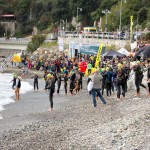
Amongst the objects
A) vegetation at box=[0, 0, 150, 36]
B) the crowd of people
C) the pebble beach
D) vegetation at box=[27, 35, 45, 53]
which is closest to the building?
vegetation at box=[0, 0, 150, 36]

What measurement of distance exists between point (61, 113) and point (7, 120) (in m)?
2.09

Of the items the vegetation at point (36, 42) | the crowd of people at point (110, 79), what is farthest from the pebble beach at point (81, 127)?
the vegetation at point (36, 42)

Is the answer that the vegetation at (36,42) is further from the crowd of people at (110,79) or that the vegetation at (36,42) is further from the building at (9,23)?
the crowd of people at (110,79)

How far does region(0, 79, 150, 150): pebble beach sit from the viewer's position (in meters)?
12.0

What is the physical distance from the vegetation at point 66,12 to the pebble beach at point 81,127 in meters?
47.0

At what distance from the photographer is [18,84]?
26.7 metres

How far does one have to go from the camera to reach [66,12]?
108m

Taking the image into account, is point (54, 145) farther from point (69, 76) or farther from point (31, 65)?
point (31, 65)

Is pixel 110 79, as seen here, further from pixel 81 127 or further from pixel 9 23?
pixel 9 23

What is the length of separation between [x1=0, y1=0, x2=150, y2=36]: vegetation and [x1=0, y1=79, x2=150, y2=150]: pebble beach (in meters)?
47.0

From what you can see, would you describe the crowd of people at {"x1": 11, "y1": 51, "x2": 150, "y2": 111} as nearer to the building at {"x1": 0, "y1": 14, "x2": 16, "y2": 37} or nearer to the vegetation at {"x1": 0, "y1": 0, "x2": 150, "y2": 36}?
the vegetation at {"x1": 0, "y1": 0, "x2": 150, "y2": 36}

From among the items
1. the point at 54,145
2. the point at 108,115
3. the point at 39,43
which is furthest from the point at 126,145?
the point at 39,43

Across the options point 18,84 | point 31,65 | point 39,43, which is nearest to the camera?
point 18,84

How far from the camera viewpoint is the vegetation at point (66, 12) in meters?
70.6
